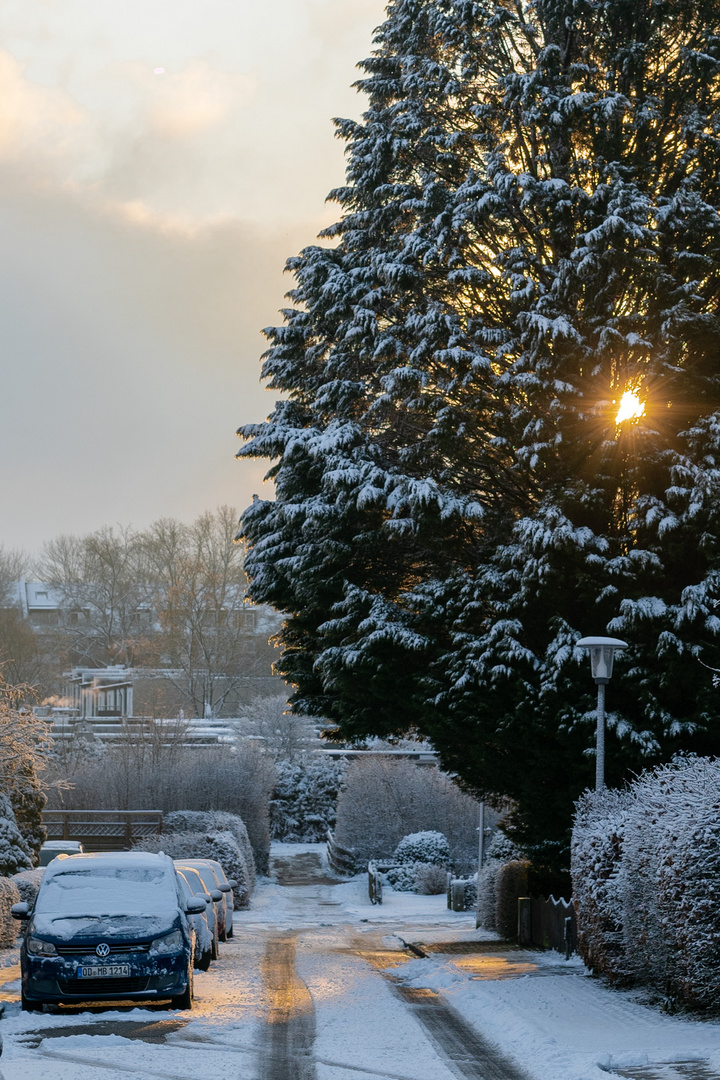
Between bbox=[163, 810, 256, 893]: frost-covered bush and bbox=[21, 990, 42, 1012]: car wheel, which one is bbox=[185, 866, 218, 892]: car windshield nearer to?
bbox=[21, 990, 42, 1012]: car wheel

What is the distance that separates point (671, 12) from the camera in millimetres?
19328

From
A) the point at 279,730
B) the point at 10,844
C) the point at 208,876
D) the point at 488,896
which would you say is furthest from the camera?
the point at 279,730

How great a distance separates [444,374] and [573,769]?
6574mm

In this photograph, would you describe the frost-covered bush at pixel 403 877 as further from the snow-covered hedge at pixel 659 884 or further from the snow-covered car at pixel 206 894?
the snow-covered hedge at pixel 659 884

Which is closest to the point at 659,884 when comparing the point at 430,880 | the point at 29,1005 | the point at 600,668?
the point at 600,668

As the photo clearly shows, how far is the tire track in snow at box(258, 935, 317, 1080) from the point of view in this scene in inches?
348

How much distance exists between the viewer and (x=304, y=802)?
2234 inches

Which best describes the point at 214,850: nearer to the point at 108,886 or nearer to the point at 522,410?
the point at 522,410

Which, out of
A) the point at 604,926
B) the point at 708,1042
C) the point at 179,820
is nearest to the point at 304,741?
the point at 179,820

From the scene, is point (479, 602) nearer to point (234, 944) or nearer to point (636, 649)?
point (636, 649)

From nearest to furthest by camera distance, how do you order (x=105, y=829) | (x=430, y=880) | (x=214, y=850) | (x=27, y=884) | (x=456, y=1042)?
(x=456, y=1042), (x=27, y=884), (x=214, y=850), (x=105, y=829), (x=430, y=880)

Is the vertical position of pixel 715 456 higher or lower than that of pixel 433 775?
higher

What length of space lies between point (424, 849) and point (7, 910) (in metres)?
26.9

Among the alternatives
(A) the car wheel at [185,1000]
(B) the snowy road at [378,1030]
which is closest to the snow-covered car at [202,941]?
(B) the snowy road at [378,1030]
